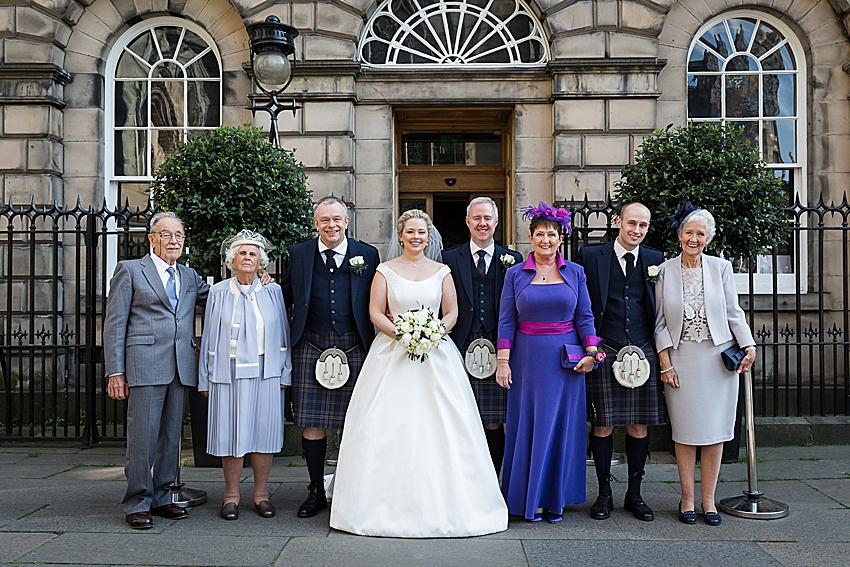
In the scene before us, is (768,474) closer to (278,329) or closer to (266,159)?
(278,329)

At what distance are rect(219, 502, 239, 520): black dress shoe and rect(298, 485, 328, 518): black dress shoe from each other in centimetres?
44

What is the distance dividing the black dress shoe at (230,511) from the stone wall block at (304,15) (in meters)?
6.65

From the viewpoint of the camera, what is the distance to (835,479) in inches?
259

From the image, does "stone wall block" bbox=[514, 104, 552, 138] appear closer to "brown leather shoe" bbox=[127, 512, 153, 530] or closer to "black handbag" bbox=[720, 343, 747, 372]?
"black handbag" bbox=[720, 343, 747, 372]

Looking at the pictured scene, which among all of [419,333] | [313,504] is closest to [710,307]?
[419,333]

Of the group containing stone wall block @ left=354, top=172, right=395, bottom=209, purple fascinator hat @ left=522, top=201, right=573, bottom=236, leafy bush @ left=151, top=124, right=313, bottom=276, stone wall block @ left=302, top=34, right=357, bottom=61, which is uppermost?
stone wall block @ left=302, top=34, right=357, bottom=61

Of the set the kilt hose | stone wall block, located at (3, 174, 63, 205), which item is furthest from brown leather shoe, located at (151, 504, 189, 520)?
stone wall block, located at (3, 174, 63, 205)

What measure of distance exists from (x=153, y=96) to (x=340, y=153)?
288cm

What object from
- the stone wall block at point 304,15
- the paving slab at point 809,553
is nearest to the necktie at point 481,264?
the paving slab at point 809,553

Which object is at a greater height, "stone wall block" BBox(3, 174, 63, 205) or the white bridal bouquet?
"stone wall block" BBox(3, 174, 63, 205)

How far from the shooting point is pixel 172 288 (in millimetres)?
5441

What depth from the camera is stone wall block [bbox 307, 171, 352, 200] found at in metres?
9.95

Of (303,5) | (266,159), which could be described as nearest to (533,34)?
(303,5)

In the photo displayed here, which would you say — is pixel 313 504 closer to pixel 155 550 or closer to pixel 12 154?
pixel 155 550
